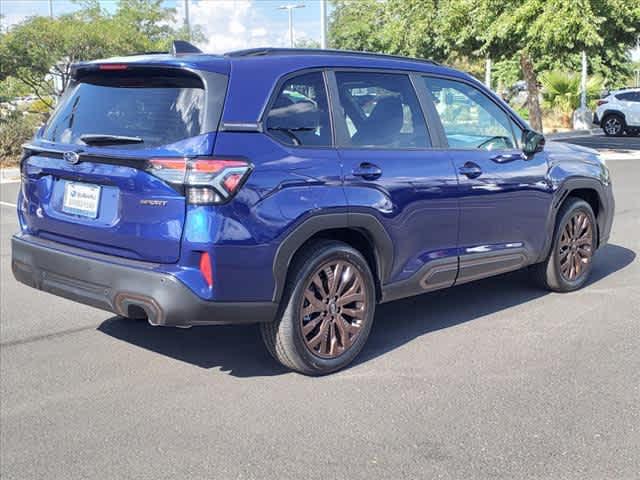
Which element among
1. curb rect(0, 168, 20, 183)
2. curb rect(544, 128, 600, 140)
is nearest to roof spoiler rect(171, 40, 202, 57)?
curb rect(0, 168, 20, 183)

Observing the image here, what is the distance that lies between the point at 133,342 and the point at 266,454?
1.97 m

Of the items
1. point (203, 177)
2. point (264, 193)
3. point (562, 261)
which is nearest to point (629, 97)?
point (562, 261)

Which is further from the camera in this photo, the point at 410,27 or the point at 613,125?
the point at 613,125

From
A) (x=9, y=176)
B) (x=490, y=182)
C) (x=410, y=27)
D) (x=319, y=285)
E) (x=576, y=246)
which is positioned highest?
(x=410, y=27)

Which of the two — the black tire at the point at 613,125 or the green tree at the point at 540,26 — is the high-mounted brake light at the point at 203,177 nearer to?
the green tree at the point at 540,26

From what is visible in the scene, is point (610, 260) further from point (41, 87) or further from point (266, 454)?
point (41, 87)

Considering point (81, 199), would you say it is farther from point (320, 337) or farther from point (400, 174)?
point (400, 174)

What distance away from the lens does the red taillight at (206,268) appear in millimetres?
3982

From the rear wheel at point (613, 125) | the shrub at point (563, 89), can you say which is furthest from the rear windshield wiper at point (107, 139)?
the shrub at point (563, 89)

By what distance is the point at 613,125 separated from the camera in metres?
27.7

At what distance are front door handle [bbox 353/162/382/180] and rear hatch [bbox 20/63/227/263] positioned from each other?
0.94m

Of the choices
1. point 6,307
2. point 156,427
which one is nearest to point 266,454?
point 156,427

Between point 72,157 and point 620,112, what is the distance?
26.0 metres

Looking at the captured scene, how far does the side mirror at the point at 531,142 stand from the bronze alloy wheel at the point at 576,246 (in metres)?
0.81
